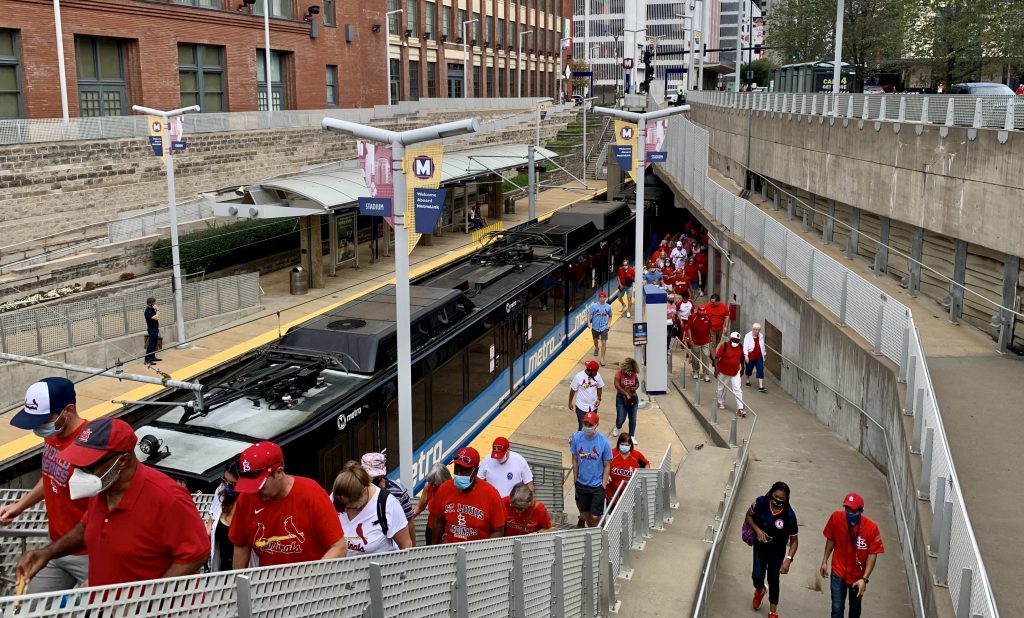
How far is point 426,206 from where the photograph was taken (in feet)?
34.0

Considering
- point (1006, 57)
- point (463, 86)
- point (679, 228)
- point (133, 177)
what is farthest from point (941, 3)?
point (463, 86)

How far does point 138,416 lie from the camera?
39.9 feet

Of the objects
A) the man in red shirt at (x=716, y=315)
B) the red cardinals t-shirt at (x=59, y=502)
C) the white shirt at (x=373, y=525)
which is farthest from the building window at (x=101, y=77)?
the red cardinals t-shirt at (x=59, y=502)

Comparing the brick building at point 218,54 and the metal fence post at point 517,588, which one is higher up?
the brick building at point 218,54

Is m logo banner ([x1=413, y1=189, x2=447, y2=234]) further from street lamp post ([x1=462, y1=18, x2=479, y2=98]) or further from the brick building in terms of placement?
street lamp post ([x1=462, y1=18, x2=479, y2=98])

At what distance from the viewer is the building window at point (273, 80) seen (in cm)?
4266

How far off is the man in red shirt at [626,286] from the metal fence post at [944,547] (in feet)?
54.5

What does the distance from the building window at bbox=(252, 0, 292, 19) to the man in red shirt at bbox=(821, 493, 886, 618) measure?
38.7m

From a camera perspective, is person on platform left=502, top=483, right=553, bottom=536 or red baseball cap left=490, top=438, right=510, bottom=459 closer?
person on platform left=502, top=483, right=553, bottom=536

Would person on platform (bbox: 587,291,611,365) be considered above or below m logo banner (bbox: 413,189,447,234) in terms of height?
below

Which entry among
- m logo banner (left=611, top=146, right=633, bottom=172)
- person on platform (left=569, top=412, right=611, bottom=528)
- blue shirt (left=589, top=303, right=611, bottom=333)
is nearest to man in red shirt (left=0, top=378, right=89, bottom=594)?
person on platform (left=569, top=412, right=611, bottom=528)

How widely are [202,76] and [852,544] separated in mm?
35816

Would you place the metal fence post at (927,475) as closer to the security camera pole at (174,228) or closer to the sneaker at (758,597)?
the sneaker at (758,597)

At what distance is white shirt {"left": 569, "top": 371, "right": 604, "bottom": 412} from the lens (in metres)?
14.4
